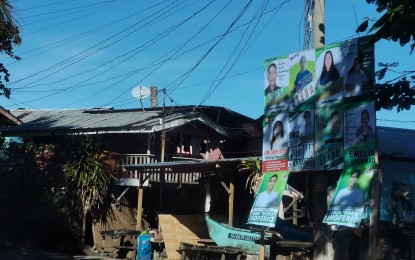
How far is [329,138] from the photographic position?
30.6ft

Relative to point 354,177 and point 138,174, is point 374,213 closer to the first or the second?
point 354,177

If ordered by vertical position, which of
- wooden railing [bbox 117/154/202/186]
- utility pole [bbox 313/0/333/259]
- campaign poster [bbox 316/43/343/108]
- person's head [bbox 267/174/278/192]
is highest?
campaign poster [bbox 316/43/343/108]

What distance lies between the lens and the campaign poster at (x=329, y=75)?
923cm

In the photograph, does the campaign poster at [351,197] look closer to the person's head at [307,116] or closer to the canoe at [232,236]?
the person's head at [307,116]

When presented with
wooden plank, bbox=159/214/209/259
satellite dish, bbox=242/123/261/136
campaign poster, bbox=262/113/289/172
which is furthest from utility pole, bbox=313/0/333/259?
satellite dish, bbox=242/123/261/136

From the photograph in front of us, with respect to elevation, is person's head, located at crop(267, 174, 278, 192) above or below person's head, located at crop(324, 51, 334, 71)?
below

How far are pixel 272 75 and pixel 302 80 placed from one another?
2.63 ft

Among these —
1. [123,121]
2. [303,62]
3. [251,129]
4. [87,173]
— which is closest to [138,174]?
[87,173]

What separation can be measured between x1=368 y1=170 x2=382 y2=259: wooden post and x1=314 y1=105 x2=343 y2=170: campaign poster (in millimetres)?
820

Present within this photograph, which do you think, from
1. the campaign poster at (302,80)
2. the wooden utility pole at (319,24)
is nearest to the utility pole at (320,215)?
the campaign poster at (302,80)

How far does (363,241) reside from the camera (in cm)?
975

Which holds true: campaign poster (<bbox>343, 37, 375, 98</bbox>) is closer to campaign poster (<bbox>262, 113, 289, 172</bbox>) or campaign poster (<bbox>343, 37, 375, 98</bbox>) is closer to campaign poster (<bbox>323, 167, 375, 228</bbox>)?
campaign poster (<bbox>323, 167, 375, 228</bbox>)

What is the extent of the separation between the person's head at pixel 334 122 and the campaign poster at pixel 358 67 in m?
0.38

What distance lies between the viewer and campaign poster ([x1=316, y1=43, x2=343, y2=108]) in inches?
363
